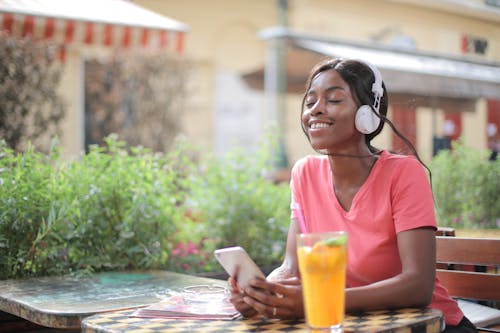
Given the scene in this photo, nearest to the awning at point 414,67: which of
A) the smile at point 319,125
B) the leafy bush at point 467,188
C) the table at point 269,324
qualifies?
the leafy bush at point 467,188

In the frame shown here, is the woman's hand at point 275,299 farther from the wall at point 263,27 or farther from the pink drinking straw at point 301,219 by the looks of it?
the wall at point 263,27

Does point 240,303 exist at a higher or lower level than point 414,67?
lower

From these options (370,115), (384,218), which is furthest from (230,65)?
(384,218)

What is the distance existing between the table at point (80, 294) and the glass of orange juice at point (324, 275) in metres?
0.67

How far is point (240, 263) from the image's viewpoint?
1.87 m

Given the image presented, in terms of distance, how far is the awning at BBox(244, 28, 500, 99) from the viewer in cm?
653

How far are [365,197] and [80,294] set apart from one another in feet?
3.19

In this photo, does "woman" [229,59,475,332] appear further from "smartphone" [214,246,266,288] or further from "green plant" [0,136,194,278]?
"green plant" [0,136,194,278]

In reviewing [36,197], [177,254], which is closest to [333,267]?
[36,197]

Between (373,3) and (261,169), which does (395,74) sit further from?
(373,3)

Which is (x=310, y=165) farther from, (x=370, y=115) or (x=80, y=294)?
(x=80, y=294)

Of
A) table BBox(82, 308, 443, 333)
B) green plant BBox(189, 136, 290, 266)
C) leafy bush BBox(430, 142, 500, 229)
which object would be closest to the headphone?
table BBox(82, 308, 443, 333)

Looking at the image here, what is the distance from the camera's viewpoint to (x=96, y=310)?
2.08 meters

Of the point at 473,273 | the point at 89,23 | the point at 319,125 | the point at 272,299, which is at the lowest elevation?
the point at 473,273
